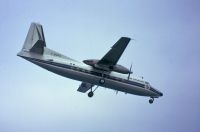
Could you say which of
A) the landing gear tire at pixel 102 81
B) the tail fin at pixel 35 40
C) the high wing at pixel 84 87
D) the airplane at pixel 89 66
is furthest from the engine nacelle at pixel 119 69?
the high wing at pixel 84 87

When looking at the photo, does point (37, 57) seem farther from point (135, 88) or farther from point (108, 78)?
point (135, 88)

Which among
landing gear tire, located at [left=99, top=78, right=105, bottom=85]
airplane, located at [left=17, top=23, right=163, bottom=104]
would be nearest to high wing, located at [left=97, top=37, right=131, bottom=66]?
airplane, located at [left=17, top=23, right=163, bottom=104]

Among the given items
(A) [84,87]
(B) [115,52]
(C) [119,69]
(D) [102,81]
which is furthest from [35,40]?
(A) [84,87]

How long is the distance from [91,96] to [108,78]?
4168 mm

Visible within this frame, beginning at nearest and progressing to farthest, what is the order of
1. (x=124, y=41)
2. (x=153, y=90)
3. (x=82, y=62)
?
(x=124, y=41)
(x=82, y=62)
(x=153, y=90)

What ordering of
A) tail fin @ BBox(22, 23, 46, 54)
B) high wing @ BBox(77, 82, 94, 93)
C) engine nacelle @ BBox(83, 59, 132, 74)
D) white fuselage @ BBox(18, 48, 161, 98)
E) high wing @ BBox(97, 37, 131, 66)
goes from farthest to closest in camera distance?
high wing @ BBox(77, 82, 94, 93) < engine nacelle @ BBox(83, 59, 132, 74) < white fuselage @ BBox(18, 48, 161, 98) < tail fin @ BBox(22, 23, 46, 54) < high wing @ BBox(97, 37, 131, 66)

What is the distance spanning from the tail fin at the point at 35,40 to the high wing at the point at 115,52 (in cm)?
851

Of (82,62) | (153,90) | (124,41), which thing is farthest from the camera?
(153,90)

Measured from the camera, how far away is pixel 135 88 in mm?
78875

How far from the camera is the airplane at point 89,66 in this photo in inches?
2837

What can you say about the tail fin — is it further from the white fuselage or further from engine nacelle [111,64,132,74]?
engine nacelle [111,64,132,74]

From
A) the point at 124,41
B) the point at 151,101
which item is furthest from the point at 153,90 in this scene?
the point at 124,41

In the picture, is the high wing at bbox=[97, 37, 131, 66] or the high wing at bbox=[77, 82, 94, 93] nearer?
the high wing at bbox=[97, 37, 131, 66]

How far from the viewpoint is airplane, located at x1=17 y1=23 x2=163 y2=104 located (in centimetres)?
7206
